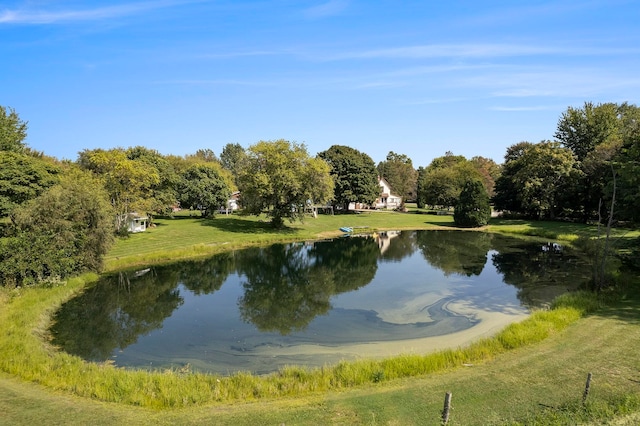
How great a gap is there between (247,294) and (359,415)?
62.9ft

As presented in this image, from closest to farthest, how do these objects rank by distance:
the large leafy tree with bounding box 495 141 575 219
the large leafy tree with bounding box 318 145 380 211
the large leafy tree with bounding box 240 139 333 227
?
the large leafy tree with bounding box 240 139 333 227 < the large leafy tree with bounding box 495 141 575 219 < the large leafy tree with bounding box 318 145 380 211

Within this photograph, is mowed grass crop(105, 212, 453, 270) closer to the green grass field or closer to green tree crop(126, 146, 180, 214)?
green tree crop(126, 146, 180, 214)

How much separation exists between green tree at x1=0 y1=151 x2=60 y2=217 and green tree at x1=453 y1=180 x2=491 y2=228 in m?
56.4

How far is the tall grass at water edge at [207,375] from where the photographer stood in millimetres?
12828

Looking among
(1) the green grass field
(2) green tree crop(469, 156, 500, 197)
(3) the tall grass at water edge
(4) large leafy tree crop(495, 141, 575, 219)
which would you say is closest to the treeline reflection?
(3) the tall grass at water edge

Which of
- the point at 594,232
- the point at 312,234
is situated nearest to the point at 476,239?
the point at 594,232

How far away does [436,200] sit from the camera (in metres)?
90.6

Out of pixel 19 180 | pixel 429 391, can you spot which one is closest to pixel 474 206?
pixel 429 391

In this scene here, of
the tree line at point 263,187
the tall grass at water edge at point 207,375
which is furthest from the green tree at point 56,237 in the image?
the tall grass at water edge at point 207,375

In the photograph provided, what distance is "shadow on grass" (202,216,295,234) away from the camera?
188 feet

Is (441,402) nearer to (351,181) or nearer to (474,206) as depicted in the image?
(474,206)

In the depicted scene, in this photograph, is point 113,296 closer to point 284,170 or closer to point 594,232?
point 284,170

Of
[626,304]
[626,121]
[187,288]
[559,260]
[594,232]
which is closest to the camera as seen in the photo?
[626,304]

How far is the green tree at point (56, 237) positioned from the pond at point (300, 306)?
2585 mm
